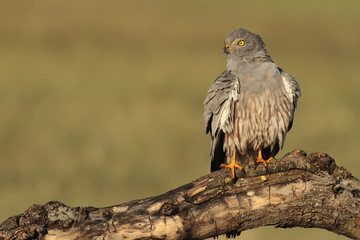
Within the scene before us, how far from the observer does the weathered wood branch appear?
250 inches

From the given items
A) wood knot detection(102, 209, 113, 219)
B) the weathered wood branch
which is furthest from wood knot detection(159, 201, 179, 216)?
wood knot detection(102, 209, 113, 219)

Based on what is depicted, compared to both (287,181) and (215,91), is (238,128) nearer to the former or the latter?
(215,91)

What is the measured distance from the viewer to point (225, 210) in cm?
683

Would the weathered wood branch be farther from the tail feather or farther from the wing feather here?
the tail feather

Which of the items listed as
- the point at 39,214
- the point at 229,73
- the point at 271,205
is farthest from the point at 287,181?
the point at 39,214

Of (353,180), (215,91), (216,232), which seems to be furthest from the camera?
(215,91)

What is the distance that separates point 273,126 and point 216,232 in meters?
2.57

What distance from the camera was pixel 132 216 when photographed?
257 inches

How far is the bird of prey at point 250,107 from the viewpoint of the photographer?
28.1ft

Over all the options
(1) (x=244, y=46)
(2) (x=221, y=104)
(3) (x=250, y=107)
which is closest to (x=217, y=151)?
(2) (x=221, y=104)

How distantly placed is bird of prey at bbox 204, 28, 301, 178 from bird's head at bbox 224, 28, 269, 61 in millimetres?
70

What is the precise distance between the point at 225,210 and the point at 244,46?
3528 mm

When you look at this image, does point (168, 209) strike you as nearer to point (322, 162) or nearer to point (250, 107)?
point (322, 162)

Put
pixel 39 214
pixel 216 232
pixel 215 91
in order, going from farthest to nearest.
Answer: pixel 215 91, pixel 216 232, pixel 39 214
